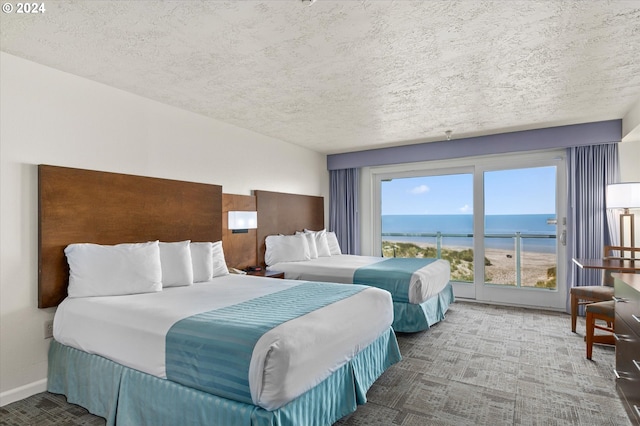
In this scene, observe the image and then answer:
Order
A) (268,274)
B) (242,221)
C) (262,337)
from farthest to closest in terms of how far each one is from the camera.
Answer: (242,221), (268,274), (262,337)

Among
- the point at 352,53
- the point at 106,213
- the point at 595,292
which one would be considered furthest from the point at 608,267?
the point at 106,213

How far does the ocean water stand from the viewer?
5.09 meters

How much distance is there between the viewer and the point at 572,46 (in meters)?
2.54

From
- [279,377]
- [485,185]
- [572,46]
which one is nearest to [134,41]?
[279,377]

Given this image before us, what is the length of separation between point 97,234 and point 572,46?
400cm

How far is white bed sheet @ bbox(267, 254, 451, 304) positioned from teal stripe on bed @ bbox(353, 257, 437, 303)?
6cm

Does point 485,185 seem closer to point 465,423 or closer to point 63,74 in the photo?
point 465,423

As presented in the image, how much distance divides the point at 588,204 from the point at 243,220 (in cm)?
448

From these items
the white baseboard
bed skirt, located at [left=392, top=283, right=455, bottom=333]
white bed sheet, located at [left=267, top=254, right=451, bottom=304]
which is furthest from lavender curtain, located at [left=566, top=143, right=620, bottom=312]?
the white baseboard

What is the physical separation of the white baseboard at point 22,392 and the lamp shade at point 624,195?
5690 mm

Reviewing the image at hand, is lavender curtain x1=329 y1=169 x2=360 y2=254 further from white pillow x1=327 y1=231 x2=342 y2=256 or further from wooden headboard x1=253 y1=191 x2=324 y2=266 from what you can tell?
white pillow x1=327 y1=231 x2=342 y2=256

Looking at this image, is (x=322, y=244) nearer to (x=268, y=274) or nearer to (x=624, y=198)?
(x=268, y=274)

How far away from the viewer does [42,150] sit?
2.77 metres

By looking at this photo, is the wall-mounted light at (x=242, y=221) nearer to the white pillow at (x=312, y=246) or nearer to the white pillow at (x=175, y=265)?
the white pillow at (x=312, y=246)
